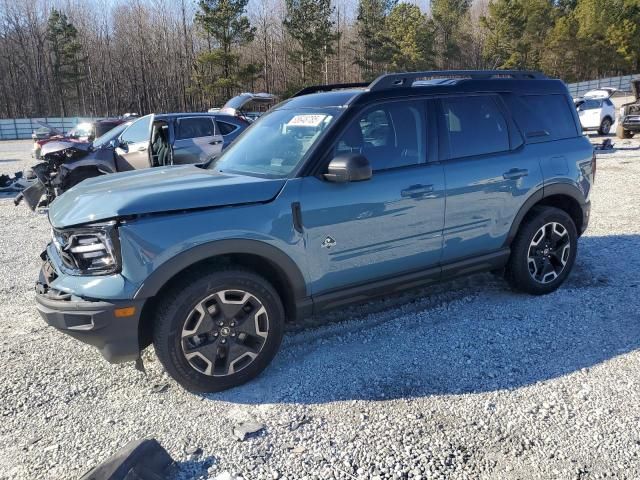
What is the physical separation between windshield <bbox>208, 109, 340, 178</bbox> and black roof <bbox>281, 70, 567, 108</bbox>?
15 cm

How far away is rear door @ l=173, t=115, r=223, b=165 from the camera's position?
392 inches

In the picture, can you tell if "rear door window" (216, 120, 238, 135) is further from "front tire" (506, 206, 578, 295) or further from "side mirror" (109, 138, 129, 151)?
"front tire" (506, 206, 578, 295)

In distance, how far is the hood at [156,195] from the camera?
291 centimetres

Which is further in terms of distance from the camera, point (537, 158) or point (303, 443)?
point (537, 158)

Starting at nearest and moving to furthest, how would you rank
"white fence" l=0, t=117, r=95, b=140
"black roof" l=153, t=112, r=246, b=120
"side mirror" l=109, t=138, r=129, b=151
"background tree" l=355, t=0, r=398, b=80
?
→ "black roof" l=153, t=112, r=246, b=120
"side mirror" l=109, t=138, r=129, b=151
"white fence" l=0, t=117, r=95, b=140
"background tree" l=355, t=0, r=398, b=80

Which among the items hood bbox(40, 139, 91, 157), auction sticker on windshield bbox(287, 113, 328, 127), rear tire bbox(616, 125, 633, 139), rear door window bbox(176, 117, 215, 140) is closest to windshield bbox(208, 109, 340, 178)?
auction sticker on windshield bbox(287, 113, 328, 127)

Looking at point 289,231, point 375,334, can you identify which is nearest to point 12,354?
point 289,231

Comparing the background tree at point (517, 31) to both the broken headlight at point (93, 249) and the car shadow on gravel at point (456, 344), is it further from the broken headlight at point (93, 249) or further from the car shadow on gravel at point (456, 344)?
the broken headlight at point (93, 249)

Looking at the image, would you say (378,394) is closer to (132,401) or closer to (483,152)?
(132,401)

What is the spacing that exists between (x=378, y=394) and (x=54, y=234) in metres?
2.40

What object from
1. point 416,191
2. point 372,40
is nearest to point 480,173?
point 416,191

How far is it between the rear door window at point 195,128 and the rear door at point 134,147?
0.62 metres

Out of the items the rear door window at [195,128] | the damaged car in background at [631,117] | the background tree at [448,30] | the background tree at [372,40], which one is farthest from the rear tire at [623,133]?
the background tree at [448,30]

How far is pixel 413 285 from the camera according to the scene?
12.6ft
